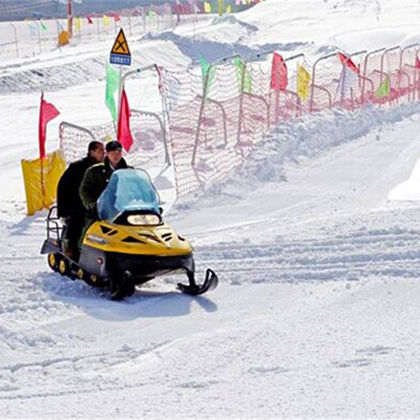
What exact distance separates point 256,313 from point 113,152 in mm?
2179

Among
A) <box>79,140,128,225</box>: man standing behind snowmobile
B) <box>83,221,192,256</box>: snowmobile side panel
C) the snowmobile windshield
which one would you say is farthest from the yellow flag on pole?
<box>83,221,192,256</box>: snowmobile side panel

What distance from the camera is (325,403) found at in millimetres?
5586

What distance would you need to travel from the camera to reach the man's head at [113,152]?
9086 mm

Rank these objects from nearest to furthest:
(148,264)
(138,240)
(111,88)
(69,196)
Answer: (148,264) < (138,240) < (69,196) < (111,88)

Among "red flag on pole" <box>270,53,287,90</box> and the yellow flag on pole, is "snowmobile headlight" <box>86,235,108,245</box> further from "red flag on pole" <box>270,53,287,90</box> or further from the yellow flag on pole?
the yellow flag on pole

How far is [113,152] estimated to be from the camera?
9.10m

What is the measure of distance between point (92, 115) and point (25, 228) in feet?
45.1

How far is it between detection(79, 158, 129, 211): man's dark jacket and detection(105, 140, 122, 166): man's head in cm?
5

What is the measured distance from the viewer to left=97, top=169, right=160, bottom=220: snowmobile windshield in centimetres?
873

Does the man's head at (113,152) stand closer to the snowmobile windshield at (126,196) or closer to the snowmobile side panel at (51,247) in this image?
the snowmobile windshield at (126,196)

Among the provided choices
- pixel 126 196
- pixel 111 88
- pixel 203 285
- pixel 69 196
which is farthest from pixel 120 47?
pixel 203 285

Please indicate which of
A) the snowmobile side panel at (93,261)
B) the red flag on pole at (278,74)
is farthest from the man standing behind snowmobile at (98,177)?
the red flag on pole at (278,74)

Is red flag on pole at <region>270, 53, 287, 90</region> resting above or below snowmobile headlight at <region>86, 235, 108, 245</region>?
below

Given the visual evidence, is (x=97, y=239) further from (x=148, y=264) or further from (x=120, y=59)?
(x=120, y=59)
